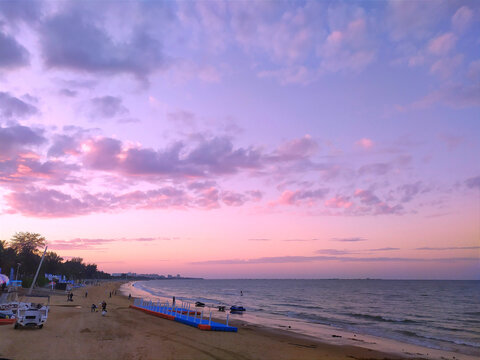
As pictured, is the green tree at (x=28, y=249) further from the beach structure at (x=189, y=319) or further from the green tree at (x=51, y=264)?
the beach structure at (x=189, y=319)

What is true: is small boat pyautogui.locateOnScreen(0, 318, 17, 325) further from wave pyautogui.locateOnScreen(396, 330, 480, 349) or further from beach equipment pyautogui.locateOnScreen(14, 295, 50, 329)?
wave pyautogui.locateOnScreen(396, 330, 480, 349)

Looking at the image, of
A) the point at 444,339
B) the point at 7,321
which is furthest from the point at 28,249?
the point at 444,339

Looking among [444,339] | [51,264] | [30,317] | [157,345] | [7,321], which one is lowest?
[444,339]

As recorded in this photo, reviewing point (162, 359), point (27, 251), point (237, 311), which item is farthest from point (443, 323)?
point (27, 251)

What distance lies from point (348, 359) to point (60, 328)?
67.2 ft

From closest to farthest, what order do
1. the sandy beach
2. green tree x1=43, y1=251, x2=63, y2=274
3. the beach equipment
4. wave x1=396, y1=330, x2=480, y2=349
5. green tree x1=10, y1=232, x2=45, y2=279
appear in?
the sandy beach < the beach equipment < wave x1=396, y1=330, x2=480, y2=349 < green tree x1=10, y1=232, x2=45, y2=279 < green tree x1=43, y1=251, x2=63, y2=274

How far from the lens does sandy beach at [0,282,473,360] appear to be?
17094mm

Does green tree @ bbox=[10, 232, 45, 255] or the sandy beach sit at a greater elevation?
green tree @ bbox=[10, 232, 45, 255]

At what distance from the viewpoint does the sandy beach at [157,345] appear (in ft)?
56.1

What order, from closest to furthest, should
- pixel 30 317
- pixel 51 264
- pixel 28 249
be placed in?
pixel 30 317
pixel 28 249
pixel 51 264

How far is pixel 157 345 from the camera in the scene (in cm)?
1977

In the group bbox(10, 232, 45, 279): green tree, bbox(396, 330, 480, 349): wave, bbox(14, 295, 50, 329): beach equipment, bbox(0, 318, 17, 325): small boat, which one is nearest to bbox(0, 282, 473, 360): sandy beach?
bbox(14, 295, 50, 329): beach equipment

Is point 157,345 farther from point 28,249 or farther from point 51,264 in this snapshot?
point 51,264

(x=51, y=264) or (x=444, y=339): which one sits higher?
(x=51, y=264)
